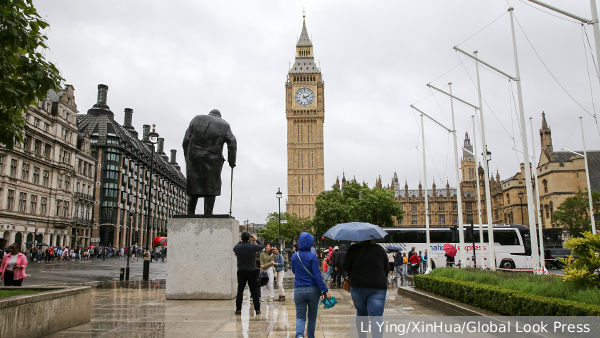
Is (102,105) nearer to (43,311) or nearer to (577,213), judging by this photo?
(577,213)

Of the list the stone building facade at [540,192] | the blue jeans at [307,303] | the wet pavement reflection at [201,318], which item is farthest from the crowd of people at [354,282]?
the stone building facade at [540,192]

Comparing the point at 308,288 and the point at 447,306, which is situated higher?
the point at 308,288

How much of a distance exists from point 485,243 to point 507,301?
29.3 metres

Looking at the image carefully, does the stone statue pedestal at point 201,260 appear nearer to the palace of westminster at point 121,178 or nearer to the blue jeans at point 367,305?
the blue jeans at point 367,305

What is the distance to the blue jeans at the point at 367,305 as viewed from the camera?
6148 millimetres

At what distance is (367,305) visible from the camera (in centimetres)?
629

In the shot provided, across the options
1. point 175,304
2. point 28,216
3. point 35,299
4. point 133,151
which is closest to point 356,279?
point 35,299

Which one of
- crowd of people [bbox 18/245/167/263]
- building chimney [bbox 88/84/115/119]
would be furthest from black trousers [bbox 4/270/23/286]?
building chimney [bbox 88/84/115/119]

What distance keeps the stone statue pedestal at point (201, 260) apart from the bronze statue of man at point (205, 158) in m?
0.75

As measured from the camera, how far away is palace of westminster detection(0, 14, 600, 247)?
51594 mm

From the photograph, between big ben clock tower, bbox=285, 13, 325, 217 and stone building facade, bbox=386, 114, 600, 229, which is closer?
stone building facade, bbox=386, 114, 600, 229

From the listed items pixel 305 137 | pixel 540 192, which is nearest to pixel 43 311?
pixel 540 192

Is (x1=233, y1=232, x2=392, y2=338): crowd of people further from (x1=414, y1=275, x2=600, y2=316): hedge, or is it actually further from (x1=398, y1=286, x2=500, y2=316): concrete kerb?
(x1=398, y1=286, x2=500, y2=316): concrete kerb

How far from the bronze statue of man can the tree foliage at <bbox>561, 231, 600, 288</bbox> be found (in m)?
8.36
